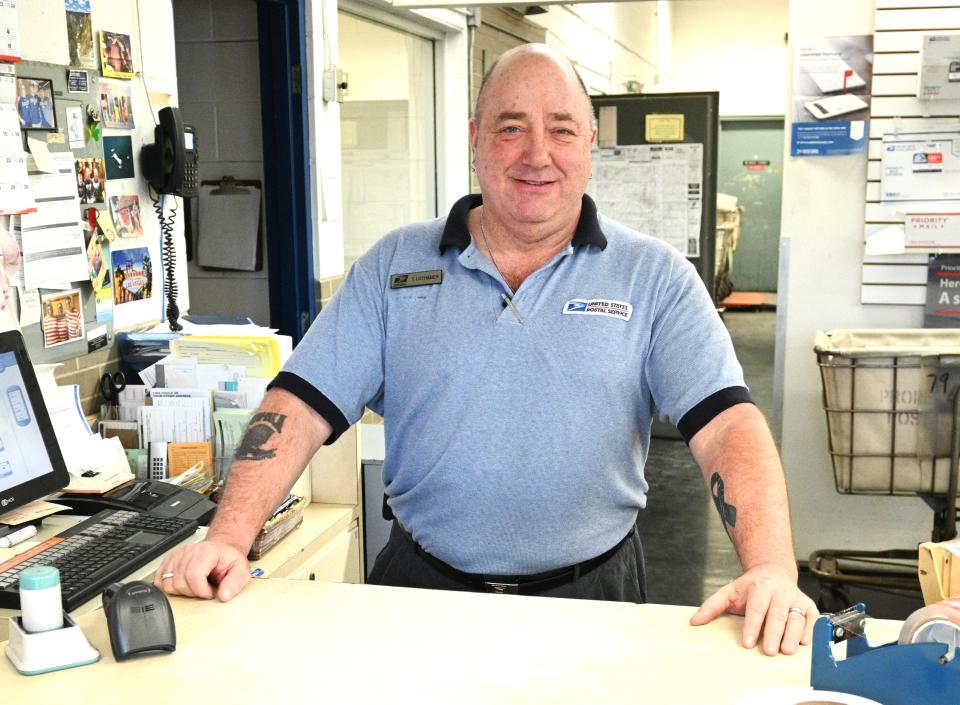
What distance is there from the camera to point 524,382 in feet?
6.30

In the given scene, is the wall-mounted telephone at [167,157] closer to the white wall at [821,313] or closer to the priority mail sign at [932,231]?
the white wall at [821,313]

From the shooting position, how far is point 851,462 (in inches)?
139

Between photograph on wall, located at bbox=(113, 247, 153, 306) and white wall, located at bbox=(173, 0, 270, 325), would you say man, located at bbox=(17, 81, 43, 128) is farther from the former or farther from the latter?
white wall, located at bbox=(173, 0, 270, 325)

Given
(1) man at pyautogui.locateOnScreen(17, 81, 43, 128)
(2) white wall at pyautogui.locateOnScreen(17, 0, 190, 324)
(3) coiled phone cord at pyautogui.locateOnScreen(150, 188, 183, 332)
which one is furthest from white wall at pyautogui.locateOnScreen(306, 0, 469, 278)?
(1) man at pyautogui.locateOnScreen(17, 81, 43, 128)

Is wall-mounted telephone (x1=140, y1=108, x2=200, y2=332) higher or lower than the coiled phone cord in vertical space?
higher

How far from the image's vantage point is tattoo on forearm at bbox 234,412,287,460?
1.81 m

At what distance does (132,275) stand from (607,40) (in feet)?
23.2

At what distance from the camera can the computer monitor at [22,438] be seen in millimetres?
2232

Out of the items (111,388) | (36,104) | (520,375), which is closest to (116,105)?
(36,104)

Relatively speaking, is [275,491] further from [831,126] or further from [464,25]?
[464,25]

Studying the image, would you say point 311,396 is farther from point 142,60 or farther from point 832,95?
point 832,95

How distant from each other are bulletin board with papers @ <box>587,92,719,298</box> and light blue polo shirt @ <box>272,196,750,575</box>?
428 centimetres

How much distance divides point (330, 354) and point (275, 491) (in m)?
0.32

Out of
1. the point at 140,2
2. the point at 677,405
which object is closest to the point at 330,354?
the point at 677,405
